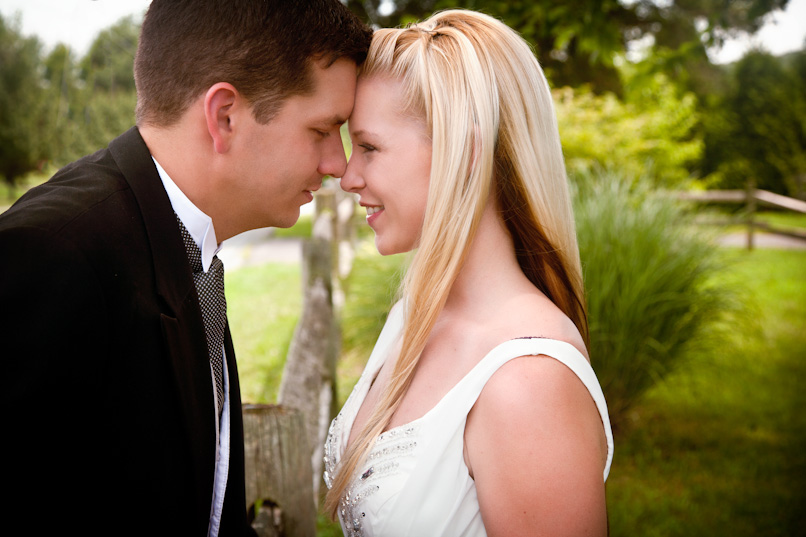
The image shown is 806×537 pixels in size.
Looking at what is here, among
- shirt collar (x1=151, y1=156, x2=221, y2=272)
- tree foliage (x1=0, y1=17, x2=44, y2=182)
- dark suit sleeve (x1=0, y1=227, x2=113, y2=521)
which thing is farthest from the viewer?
tree foliage (x1=0, y1=17, x2=44, y2=182)

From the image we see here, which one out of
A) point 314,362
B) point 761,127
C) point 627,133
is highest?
point 314,362

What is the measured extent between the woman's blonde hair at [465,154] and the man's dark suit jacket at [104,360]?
61cm

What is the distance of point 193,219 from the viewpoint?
1715 mm

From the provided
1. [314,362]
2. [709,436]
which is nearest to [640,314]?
[709,436]

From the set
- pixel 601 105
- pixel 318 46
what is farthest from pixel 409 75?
pixel 601 105

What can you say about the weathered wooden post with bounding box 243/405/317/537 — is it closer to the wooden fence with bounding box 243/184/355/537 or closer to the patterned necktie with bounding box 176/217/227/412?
the wooden fence with bounding box 243/184/355/537

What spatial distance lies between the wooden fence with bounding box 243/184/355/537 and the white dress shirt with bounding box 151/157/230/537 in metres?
0.35

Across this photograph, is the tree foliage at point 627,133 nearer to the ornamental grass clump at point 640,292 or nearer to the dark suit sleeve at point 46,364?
the ornamental grass clump at point 640,292

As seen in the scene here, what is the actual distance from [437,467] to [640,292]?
12.3 ft

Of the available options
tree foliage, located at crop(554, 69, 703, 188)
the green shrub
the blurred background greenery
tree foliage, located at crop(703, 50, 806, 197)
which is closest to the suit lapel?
the blurred background greenery

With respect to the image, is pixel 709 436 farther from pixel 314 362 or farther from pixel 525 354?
pixel 525 354

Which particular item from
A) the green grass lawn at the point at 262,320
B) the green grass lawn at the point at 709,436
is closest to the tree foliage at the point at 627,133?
the green grass lawn at the point at 709,436

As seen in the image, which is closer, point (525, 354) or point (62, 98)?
point (525, 354)

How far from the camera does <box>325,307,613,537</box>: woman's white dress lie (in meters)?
1.62
